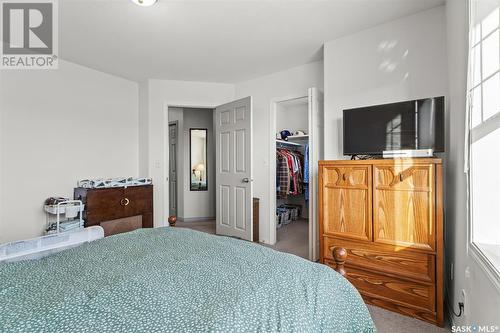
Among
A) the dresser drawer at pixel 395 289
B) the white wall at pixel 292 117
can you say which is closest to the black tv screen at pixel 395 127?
the dresser drawer at pixel 395 289

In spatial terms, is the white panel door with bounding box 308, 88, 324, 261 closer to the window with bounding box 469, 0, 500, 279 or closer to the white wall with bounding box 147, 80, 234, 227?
the window with bounding box 469, 0, 500, 279

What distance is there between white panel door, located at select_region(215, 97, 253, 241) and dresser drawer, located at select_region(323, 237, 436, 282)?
1501mm

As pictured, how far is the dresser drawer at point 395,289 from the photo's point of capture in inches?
68.3

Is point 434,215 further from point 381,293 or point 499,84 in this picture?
point 499,84

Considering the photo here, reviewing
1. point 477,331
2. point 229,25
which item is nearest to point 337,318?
Result: point 477,331

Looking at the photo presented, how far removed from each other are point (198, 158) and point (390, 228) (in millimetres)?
3969

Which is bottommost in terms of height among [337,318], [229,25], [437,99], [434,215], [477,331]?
[477,331]

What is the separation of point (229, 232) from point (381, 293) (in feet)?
7.02

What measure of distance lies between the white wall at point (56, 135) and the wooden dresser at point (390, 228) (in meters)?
3.04

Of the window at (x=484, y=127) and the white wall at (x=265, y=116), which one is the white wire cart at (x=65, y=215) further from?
the window at (x=484, y=127)

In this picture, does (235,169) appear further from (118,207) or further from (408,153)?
(408,153)

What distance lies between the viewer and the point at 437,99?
1841 mm

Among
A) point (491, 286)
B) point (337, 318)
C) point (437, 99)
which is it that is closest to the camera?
point (337, 318)

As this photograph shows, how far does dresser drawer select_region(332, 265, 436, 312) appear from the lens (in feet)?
5.69
